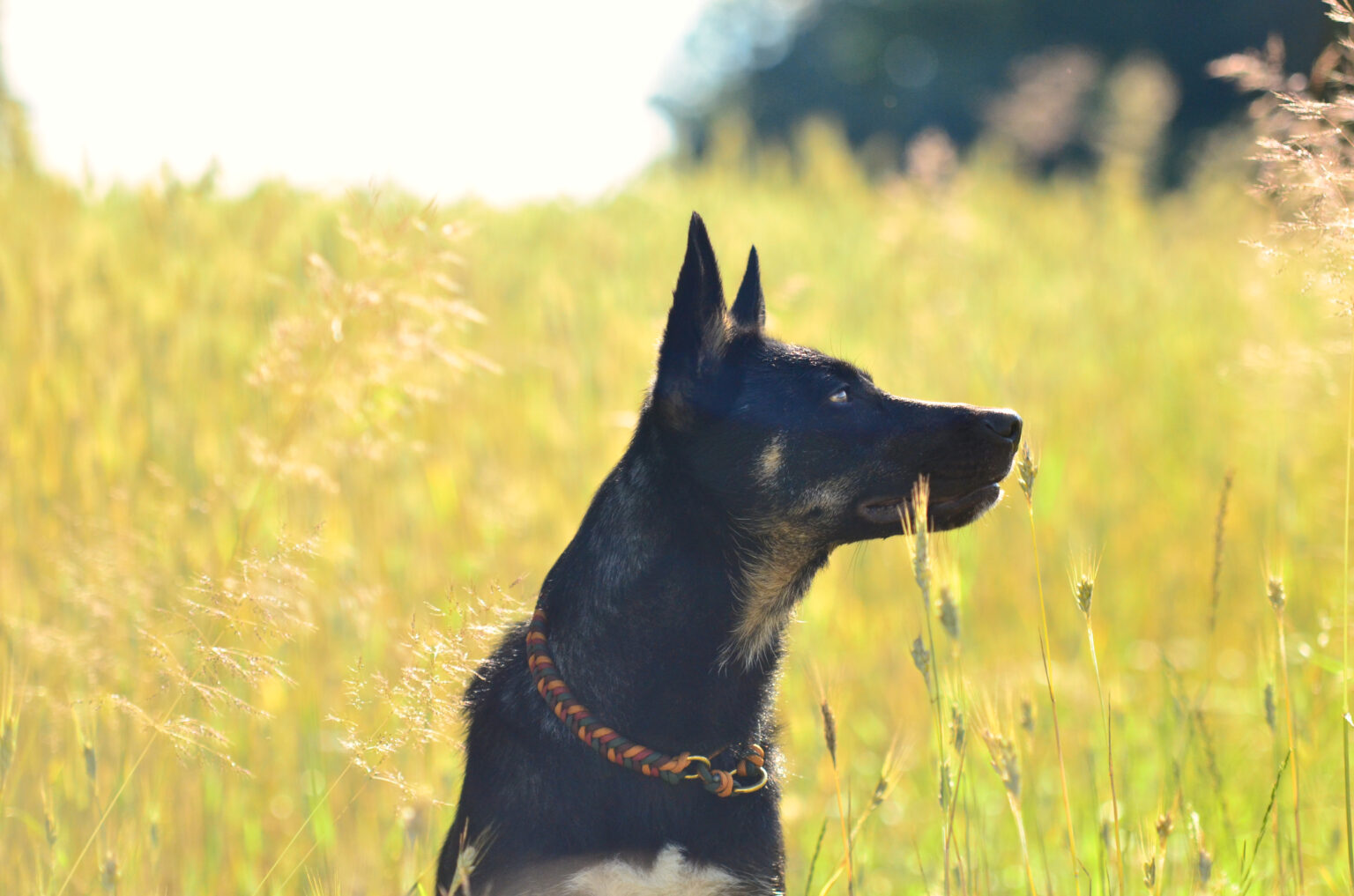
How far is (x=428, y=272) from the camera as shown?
284 centimetres

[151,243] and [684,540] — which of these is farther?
[151,243]

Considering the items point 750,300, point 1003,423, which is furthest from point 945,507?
point 750,300

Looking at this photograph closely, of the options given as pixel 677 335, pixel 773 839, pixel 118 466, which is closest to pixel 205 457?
pixel 118 466

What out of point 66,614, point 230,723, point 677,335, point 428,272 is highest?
point 428,272

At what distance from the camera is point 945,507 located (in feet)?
7.97

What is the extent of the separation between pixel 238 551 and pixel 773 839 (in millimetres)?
1733

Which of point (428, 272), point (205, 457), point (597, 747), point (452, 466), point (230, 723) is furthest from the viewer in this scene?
point (452, 466)

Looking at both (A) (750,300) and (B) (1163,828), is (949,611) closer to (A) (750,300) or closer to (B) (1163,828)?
(B) (1163,828)

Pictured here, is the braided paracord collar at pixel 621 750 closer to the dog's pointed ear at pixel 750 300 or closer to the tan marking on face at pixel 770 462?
the tan marking on face at pixel 770 462

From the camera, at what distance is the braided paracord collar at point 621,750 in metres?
2.14

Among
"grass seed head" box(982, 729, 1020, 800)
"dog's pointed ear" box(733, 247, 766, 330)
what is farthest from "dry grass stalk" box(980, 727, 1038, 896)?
"dog's pointed ear" box(733, 247, 766, 330)

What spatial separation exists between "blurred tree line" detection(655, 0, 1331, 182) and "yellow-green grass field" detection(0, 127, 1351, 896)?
258 inches

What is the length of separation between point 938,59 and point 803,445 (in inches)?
948

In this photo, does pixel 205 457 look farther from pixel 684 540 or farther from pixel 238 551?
pixel 684 540
